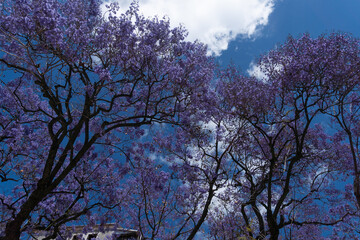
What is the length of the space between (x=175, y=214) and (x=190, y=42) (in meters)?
7.20

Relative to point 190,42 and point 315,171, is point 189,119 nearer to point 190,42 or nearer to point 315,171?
point 190,42

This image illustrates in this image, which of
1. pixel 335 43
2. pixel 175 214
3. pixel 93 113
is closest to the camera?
pixel 93 113

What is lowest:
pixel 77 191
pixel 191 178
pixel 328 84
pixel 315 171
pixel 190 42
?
pixel 77 191

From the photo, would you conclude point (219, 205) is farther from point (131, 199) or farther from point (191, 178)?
point (131, 199)

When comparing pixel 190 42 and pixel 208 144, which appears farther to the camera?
pixel 208 144

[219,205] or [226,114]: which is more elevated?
[226,114]

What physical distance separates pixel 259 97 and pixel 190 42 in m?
3.66

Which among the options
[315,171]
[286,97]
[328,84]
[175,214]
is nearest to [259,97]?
[286,97]

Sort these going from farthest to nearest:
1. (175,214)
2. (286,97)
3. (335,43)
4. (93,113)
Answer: (175,214) < (286,97) < (335,43) < (93,113)

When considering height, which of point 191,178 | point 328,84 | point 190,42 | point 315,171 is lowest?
point 191,178

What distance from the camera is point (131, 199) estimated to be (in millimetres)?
11828

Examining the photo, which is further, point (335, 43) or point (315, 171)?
point (315, 171)

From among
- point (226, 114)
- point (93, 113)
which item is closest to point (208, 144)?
point (226, 114)

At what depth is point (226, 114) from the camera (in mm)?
12523
